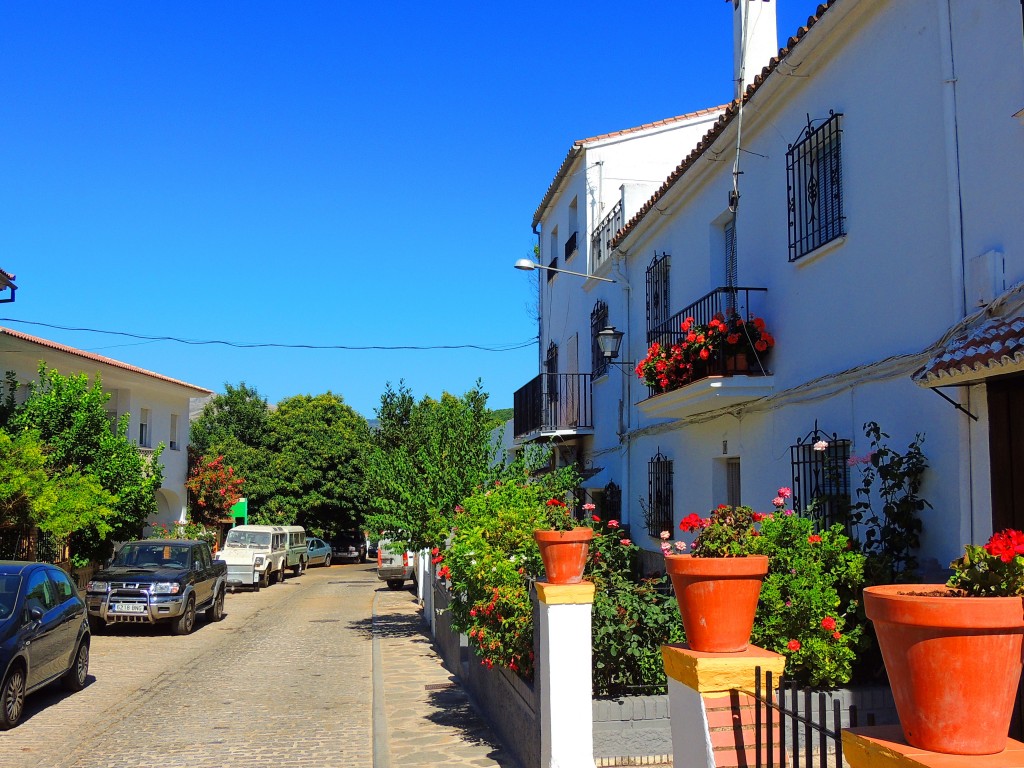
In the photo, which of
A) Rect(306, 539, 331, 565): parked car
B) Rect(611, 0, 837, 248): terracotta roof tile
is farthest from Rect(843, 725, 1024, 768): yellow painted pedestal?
Rect(306, 539, 331, 565): parked car

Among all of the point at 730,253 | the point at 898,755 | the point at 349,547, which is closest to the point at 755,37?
the point at 730,253

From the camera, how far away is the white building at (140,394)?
20.1 metres

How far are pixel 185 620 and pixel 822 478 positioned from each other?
40.8ft

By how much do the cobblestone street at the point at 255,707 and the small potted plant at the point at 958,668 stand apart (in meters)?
5.37

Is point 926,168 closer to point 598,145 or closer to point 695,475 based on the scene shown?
point 695,475

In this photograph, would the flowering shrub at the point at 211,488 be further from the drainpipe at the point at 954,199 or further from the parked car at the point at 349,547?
the drainpipe at the point at 954,199

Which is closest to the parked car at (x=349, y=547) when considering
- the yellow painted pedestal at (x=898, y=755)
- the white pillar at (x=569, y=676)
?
the white pillar at (x=569, y=676)

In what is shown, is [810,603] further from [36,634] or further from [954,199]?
[36,634]

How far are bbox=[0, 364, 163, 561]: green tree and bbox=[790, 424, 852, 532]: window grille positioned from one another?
13231mm

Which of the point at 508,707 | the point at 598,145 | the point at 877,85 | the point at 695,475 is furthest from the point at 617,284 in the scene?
the point at 508,707

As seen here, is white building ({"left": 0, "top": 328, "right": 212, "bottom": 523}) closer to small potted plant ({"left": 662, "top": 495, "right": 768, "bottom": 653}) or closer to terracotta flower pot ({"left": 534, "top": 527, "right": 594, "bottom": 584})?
terracotta flower pot ({"left": 534, "top": 527, "right": 594, "bottom": 584})

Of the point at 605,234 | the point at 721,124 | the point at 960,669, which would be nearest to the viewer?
the point at 960,669

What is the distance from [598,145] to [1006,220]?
38.8 ft

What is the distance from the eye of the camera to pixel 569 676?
561cm
